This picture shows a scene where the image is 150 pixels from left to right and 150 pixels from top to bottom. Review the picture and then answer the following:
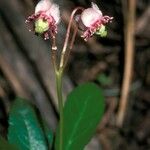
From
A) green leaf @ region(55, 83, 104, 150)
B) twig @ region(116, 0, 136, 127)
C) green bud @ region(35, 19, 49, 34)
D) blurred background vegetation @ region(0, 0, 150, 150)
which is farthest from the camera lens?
twig @ region(116, 0, 136, 127)

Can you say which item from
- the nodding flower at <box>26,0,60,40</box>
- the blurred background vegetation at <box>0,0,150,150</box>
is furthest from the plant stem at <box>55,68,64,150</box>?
the blurred background vegetation at <box>0,0,150,150</box>

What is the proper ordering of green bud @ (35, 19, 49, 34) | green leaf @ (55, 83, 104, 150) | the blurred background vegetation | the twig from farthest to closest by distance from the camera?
the twig, the blurred background vegetation, green leaf @ (55, 83, 104, 150), green bud @ (35, 19, 49, 34)

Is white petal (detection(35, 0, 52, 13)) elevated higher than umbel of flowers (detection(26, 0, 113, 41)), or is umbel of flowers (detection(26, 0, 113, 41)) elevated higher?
white petal (detection(35, 0, 52, 13))

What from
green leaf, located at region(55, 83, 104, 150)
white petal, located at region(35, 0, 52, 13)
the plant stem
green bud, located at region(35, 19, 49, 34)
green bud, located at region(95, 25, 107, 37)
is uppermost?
white petal, located at region(35, 0, 52, 13)

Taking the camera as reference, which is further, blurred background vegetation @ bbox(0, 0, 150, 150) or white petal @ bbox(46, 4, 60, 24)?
A: blurred background vegetation @ bbox(0, 0, 150, 150)

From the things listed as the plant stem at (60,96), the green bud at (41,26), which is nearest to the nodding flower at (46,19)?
the green bud at (41,26)

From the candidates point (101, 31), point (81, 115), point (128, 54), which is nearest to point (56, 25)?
point (101, 31)

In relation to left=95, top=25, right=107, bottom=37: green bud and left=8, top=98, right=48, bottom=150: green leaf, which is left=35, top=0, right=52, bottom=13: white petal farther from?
left=8, top=98, right=48, bottom=150: green leaf

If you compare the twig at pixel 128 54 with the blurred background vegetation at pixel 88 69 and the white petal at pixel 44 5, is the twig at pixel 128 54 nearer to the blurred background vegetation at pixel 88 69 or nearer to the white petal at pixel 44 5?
the blurred background vegetation at pixel 88 69

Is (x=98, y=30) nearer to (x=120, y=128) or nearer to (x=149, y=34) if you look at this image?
(x=120, y=128)

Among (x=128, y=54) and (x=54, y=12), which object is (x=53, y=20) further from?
(x=128, y=54)
